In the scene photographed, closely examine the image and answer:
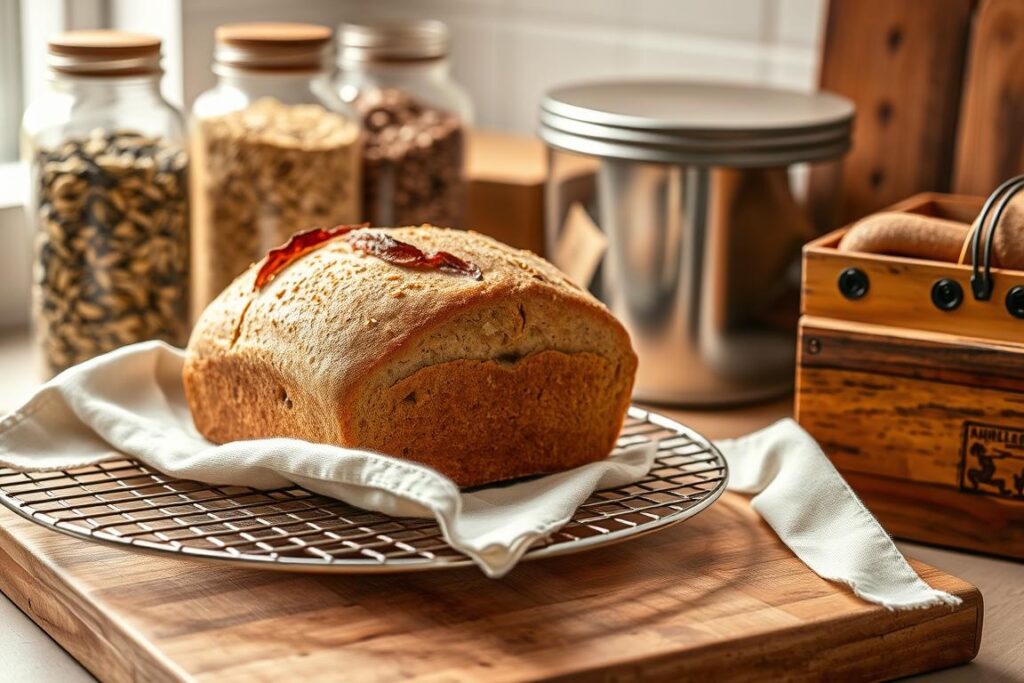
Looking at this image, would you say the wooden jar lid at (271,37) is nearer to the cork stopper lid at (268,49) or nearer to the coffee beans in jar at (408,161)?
the cork stopper lid at (268,49)

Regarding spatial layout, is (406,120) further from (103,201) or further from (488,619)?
(488,619)

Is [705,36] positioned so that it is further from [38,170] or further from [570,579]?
[570,579]

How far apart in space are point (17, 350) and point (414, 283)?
2.21 ft

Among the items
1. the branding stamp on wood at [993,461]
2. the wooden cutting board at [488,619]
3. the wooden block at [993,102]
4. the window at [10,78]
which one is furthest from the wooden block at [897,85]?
the window at [10,78]

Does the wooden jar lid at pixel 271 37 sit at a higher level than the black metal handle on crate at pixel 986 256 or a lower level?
higher

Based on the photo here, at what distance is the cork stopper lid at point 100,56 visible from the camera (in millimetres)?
1173

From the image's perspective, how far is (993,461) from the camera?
0.96 metres

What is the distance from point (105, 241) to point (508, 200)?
1.39 feet

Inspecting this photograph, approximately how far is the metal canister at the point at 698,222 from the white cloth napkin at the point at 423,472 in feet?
0.60

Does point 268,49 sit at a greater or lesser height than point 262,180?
greater

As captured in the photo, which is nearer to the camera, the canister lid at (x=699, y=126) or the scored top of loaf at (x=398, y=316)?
the scored top of loaf at (x=398, y=316)

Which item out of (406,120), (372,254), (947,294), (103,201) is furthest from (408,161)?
(947,294)

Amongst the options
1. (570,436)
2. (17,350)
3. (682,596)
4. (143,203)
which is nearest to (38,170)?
(143,203)

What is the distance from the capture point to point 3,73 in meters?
1.57
